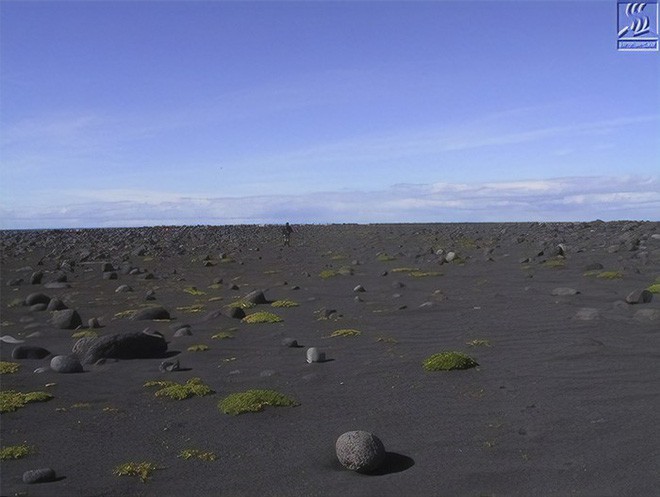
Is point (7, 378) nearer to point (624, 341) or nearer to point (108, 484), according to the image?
point (108, 484)

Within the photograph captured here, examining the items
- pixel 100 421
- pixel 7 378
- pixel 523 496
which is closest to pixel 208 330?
pixel 7 378

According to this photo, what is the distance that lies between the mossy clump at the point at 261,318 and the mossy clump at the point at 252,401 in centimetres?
655

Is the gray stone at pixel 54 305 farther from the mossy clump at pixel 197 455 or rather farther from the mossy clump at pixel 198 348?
the mossy clump at pixel 197 455

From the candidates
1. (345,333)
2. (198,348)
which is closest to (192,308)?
(198,348)

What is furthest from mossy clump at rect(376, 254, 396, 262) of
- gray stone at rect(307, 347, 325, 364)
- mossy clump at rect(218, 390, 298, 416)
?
mossy clump at rect(218, 390, 298, 416)

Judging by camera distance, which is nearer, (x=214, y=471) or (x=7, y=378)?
(x=214, y=471)

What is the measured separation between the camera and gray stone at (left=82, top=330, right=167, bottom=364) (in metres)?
13.4

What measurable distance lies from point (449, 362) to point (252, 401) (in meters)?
3.92

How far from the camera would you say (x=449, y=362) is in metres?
11.8

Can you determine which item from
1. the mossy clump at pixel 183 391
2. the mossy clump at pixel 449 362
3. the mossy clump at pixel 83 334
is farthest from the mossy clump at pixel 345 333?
the mossy clump at pixel 83 334

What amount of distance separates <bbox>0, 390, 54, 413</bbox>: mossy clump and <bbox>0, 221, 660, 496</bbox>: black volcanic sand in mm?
143

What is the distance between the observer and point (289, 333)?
15.9m

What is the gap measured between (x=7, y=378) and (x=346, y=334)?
24.7 feet

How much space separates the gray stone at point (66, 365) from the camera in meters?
12.5
